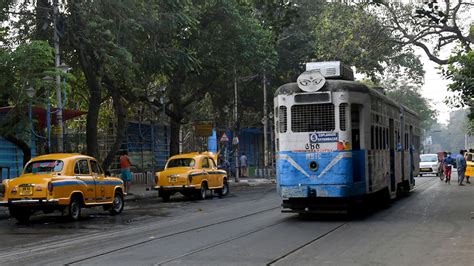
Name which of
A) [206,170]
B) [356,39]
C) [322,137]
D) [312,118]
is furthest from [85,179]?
[356,39]

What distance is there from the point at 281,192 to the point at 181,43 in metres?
17.1

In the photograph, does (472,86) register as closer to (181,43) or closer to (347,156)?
(347,156)

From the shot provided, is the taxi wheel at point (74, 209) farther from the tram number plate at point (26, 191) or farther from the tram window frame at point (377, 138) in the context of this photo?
the tram window frame at point (377, 138)

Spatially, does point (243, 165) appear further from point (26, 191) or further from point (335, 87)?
point (335, 87)

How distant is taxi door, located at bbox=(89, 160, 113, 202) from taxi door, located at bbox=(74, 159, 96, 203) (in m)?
0.20

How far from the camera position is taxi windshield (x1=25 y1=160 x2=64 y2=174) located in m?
15.1

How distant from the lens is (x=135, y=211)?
1827 centimetres

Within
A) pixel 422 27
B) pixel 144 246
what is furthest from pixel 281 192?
pixel 422 27

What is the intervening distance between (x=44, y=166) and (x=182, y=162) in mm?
7917

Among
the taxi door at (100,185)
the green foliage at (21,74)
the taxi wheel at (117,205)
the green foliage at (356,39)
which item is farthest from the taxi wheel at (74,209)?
the green foliage at (356,39)

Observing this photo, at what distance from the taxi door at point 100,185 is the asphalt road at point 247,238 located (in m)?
0.61

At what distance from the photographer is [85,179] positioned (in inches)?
618

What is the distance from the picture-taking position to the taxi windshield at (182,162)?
22469 millimetres

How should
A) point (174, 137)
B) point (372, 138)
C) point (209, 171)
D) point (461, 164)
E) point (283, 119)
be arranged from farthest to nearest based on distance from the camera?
point (174, 137)
point (461, 164)
point (209, 171)
point (372, 138)
point (283, 119)
